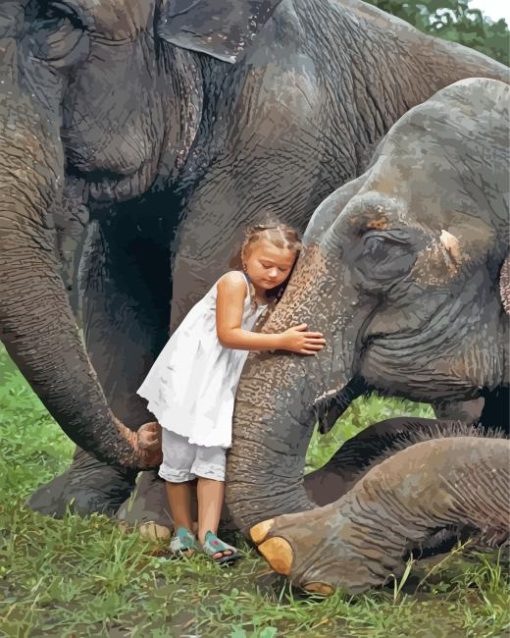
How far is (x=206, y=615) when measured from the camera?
5.08 ft

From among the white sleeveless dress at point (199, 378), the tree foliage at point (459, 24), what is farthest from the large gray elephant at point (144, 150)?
the tree foliage at point (459, 24)

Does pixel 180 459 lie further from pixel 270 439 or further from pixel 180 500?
pixel 270 439

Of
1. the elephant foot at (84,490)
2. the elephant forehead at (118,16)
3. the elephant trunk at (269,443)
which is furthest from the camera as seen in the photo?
the elephant foot at (84,490)

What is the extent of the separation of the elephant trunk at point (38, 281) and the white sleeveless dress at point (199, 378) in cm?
11

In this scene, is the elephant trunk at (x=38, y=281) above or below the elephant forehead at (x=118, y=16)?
below

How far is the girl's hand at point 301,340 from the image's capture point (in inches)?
67.6

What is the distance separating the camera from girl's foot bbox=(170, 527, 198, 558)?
1802 mm

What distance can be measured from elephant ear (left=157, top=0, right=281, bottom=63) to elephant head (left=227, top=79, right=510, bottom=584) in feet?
1.12

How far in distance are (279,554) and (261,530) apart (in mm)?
45

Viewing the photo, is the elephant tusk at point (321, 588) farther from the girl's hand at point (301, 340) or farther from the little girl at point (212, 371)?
the girl's hand at point (301, 340)

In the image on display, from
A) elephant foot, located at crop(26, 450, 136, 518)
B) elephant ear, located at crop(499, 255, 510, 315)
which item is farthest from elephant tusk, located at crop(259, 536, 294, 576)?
elephant foot, located at crop(26, 450, 136, 518)

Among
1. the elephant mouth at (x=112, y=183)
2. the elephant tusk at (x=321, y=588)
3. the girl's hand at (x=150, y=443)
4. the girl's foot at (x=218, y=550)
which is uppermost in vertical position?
the elephant mouth at (x=112, y=183)

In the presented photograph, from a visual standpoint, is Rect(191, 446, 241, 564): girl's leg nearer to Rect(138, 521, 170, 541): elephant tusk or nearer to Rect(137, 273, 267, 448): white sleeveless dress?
Rect(137, 273, 267, 448): white sleeveless dress

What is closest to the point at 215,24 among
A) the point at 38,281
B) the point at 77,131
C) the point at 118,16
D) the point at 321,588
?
the point at 118,16
